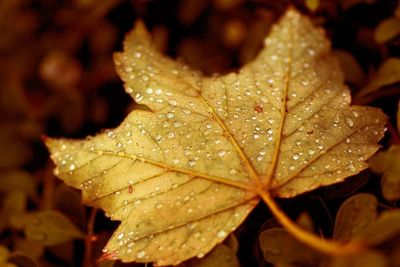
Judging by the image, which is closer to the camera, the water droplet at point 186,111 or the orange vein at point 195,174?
the orange vein at point 195,174

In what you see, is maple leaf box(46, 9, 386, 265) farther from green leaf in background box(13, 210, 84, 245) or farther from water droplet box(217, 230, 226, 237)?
green leaf in background box(13, 210, 84, 245)

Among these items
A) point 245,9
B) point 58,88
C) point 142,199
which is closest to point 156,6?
point 245,9

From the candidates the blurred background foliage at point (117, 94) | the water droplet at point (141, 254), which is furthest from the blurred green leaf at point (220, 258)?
the water droplet at point (141, 254)

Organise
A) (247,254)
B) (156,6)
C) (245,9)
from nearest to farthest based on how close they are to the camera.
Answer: (247,254)
(245,9)
(156,6)

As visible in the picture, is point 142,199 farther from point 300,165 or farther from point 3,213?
point 3,213

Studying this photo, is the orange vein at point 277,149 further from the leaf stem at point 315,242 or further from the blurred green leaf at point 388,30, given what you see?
the blurred green leaf at point 388,30

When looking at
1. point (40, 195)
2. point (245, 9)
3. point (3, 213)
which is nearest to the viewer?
point (3, 213)

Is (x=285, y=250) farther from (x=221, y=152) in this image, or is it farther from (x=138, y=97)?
(x=138, y=97)

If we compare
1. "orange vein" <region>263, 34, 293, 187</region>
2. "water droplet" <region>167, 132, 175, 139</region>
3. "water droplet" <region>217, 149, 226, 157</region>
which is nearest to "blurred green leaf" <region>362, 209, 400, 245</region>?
"orange vein" <region>263, 34, 293, 187</region>
